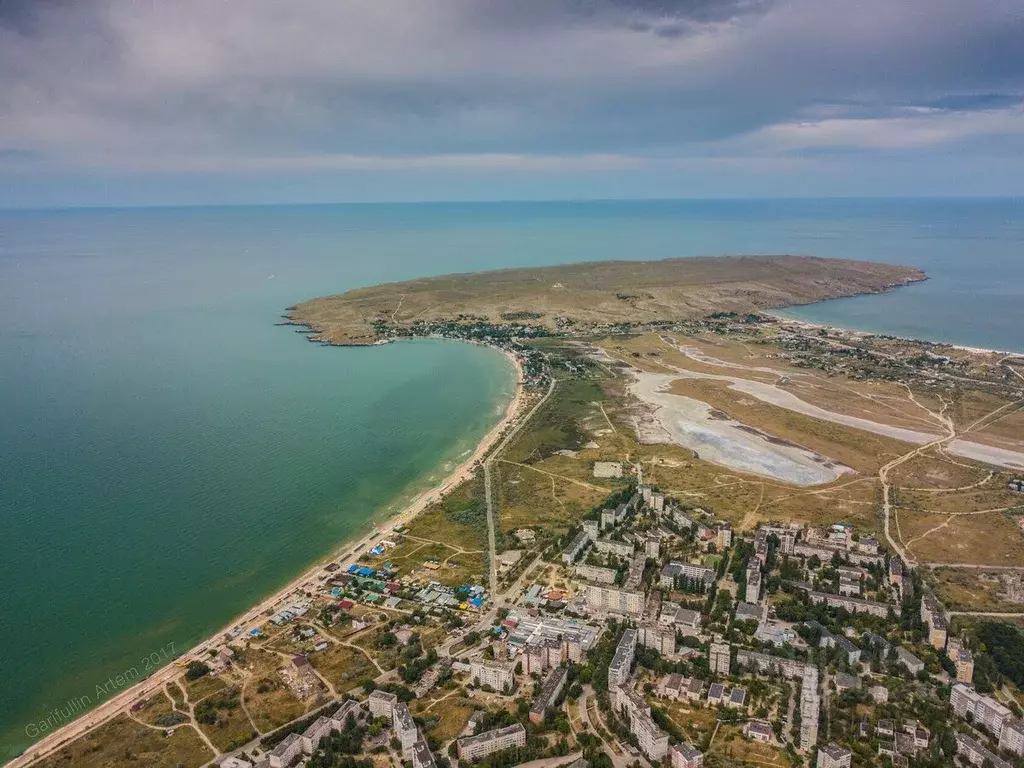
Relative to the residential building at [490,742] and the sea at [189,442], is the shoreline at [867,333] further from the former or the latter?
the residential building at [490,742]

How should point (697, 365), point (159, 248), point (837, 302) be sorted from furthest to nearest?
point (159, 248) → point (837, 302) → point (697, 365)

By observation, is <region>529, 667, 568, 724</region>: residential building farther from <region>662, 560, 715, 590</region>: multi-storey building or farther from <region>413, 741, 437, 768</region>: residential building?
<region>662, 560, 715, 590</region>: multi-storey building

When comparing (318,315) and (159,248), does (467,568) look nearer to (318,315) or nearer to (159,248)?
(318,315)

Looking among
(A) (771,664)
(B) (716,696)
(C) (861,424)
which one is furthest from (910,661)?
(C) (861,424)

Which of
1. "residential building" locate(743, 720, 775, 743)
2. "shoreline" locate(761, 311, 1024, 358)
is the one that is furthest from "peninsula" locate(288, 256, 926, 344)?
"residential building" locate(743, 720, 775, 743)

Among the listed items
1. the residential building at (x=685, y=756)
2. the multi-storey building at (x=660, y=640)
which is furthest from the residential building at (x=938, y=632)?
the residential building at (x=685, y=756)

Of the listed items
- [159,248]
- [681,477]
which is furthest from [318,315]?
[159,248]
